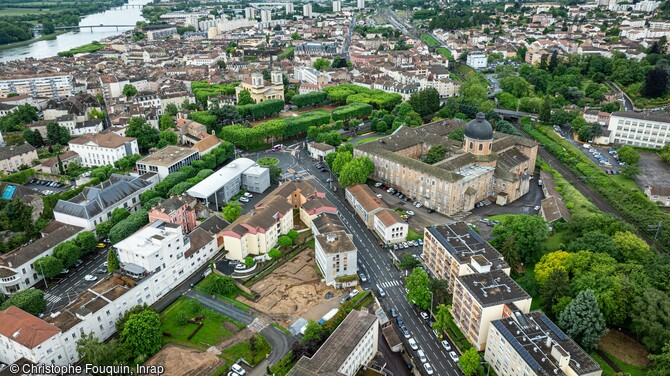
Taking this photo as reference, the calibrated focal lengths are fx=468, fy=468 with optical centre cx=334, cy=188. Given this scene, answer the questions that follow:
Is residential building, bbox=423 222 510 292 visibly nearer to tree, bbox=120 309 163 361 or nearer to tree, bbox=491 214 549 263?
tree, bbox=491 214 549 263

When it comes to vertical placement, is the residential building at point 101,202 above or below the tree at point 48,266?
above

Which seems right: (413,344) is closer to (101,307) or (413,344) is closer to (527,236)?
(527,236)

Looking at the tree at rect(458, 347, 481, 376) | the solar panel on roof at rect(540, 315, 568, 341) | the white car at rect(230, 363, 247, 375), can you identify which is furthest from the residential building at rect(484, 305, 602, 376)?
the white car at rect(230, 363, 247, 375)

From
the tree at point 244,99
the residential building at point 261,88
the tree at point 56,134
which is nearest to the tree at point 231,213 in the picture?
the tree at point 56,134

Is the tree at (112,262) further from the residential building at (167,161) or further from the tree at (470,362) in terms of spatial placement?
the tree at (470,362)

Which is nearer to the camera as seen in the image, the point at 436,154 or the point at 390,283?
the point at 390,283

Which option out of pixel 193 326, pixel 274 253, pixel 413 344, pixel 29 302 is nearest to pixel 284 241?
pixel 274 253
